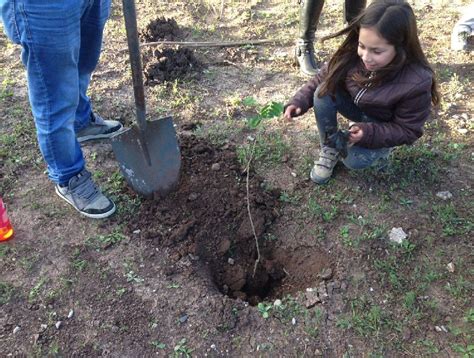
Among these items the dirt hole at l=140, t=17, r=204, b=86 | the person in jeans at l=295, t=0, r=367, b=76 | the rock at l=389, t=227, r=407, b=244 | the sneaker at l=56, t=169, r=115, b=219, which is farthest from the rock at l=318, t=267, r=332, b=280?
the dirt hole at l=140, t=17, r=204, b=86

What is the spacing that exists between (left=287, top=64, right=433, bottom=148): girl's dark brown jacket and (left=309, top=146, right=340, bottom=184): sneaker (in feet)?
1.16

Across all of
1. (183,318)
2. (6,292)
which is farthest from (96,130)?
(183,318)

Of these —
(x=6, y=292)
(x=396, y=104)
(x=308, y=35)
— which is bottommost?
(x=6, y=292)

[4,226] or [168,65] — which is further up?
[168,65]

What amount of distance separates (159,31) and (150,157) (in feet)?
6.46

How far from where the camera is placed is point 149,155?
9.18 feet

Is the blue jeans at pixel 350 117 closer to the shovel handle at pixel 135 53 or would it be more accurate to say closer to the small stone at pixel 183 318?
the shovel handle at pixel 135 53

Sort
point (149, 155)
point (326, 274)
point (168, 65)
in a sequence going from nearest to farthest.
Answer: point (326, 274), point (149, 155), point (168, 65)

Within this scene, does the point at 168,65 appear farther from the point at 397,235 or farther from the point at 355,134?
the point at 397,235

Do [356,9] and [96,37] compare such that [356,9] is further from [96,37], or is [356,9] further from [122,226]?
[122,226]

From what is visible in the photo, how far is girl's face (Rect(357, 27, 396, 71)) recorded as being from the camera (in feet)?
7.55

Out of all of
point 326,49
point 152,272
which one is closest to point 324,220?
point 152,272

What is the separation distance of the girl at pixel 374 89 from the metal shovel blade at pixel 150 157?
0.75 m

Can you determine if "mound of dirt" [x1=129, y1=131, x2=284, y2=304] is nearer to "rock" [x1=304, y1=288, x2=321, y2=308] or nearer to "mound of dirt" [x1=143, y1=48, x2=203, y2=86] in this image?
"rock" [x1=304, y1=288, x2=321, y2=308]
